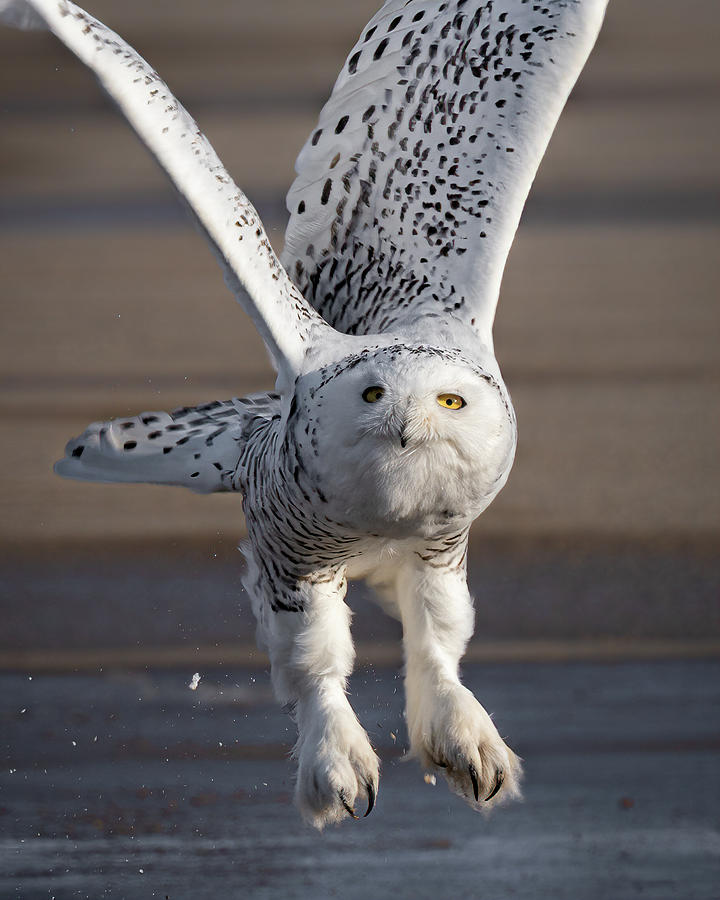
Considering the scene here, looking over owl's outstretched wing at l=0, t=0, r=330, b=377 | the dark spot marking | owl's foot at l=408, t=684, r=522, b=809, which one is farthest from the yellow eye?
the dark spot marking

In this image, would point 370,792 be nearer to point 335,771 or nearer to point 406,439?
point 335,771

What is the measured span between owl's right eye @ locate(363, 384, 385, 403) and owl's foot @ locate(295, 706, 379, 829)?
0.88ft

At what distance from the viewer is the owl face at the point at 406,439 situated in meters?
0.67

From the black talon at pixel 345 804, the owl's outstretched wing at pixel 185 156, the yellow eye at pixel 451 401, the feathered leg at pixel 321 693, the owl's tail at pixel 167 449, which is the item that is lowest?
the black talon at pixel 345 804

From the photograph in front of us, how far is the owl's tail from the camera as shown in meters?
0.94

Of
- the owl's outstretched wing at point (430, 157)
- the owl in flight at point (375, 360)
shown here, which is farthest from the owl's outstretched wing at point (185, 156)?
the owl's outstretched wing at point (430, 157)

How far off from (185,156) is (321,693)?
0.39m

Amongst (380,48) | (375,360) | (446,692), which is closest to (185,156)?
(375,360)

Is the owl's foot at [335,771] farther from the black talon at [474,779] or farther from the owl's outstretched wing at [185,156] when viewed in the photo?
the owl's outstretched wing at [185,156]

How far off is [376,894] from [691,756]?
0.50 metres

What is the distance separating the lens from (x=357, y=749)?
2.72 feet

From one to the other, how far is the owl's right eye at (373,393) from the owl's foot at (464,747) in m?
0.28

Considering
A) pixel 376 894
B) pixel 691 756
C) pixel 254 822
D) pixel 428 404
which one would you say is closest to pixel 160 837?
pixel 254 822

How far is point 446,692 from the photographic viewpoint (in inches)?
33.8
